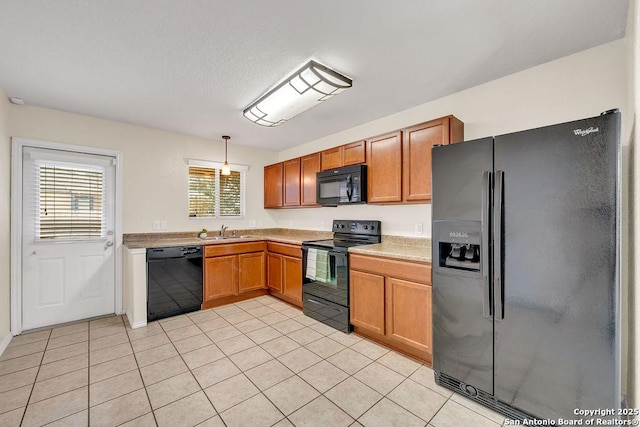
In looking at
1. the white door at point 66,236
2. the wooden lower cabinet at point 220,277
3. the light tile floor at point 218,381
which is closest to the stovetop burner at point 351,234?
the light tile floor at point 218,381

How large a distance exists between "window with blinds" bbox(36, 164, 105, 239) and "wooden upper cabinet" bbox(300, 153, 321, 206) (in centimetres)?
263

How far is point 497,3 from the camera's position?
156 centimetres

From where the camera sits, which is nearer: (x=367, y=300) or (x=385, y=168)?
(x=367, y=300)

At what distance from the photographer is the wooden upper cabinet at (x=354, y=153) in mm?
3238

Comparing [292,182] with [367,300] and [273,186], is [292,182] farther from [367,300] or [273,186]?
[367,300]

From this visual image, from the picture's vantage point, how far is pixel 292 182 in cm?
436

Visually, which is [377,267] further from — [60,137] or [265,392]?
[60,137]

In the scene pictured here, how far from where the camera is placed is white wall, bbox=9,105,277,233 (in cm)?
308

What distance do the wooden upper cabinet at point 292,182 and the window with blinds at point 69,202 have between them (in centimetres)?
246

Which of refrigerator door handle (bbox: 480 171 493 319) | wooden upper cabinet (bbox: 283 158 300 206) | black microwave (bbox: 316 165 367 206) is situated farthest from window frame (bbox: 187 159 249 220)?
refrigerator door handle (bbox: 480 171 493 319)

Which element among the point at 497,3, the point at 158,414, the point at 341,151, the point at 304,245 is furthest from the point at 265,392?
the point at 497,3

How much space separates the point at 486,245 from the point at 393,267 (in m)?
0.89

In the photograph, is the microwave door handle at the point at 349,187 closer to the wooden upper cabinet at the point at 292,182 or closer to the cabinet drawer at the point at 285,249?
the cabinet drawer at the point at 285,249

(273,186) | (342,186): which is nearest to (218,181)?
(273,186)
